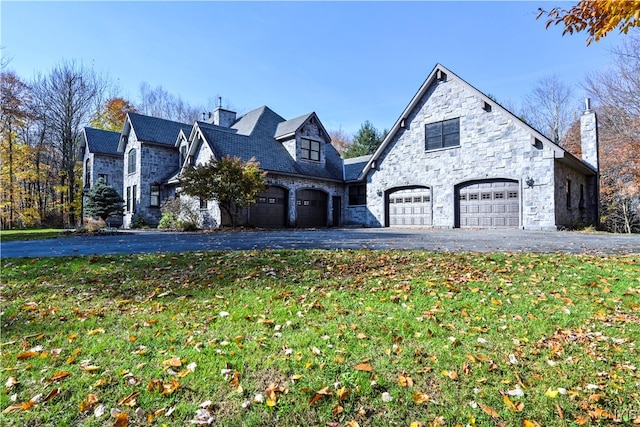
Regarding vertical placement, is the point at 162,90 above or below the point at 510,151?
above

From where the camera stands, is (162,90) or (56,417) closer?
(56,417)

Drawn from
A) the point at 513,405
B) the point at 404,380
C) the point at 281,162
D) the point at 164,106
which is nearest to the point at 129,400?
the point at 404,380

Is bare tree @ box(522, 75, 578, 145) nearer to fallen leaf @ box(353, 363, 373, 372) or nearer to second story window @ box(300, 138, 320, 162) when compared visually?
second story window @ box(300, 138, 320, 162)

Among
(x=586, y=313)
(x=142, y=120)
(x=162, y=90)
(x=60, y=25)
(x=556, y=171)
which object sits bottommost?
(x=586, y=313)

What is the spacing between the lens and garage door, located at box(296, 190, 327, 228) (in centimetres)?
2020

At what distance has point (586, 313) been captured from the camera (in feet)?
11.8

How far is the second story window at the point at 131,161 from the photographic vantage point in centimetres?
2320

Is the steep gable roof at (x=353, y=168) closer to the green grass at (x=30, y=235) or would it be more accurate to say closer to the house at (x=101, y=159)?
the green grass at (x=30, y=235)

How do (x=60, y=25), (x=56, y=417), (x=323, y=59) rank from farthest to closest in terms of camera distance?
(x=323, y=59) → (x=60, y=25) → (x=56, y=417)

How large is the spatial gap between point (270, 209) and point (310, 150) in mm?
5482

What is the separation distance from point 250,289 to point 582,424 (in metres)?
3.70

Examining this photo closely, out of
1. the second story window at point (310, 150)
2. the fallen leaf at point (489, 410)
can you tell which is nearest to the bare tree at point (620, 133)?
the second story window at point (310, 150)

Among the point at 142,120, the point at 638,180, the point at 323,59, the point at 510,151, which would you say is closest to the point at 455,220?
the point at 510,151

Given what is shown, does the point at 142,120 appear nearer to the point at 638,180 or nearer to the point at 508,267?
the point at 508,267
